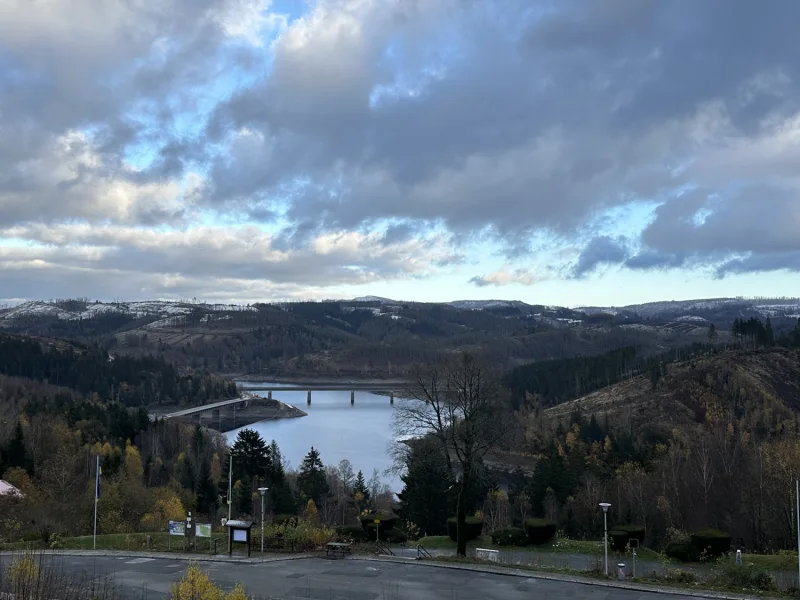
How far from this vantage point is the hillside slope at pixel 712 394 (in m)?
60.8

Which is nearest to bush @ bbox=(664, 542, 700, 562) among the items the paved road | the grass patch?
the paved road

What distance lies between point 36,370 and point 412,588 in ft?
319

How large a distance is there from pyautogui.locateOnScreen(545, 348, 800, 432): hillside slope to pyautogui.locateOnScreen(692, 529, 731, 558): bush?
141 ft

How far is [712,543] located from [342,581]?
9.45 metres

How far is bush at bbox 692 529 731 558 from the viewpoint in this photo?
17156mm

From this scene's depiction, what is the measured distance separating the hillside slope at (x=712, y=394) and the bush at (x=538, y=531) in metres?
42.5

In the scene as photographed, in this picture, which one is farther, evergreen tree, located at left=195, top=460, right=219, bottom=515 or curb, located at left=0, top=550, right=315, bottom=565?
evergreen tree, located at left=195, top=460, right=219, bottom=515

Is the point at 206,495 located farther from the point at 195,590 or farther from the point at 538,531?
the point at 195,590

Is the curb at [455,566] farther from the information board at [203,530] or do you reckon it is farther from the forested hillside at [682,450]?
the forested hillside at [682,450]

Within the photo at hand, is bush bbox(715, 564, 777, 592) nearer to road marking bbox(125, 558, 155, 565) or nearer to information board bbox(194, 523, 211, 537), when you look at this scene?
information board bbox(194, 523, 211, 537)

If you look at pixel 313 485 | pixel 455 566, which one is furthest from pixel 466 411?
pixel 313 485

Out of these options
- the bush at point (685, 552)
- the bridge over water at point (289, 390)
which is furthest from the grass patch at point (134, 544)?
the bridge over water at point (289, 390)

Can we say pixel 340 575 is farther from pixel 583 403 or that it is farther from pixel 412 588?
pixel 583 403

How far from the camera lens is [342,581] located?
1520cm
